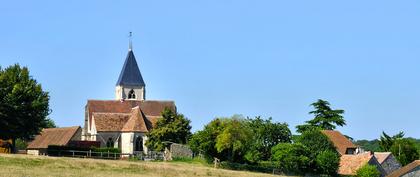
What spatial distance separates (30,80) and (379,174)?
36.8 meters

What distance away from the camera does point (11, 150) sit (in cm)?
7650

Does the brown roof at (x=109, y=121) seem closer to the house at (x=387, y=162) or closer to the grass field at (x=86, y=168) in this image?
the house at (x=387, y=162)

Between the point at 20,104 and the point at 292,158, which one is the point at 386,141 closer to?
the point at 292,158

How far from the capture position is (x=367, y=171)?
8375cm

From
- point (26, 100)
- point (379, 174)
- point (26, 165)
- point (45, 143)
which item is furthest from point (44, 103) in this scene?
point (379, 174)

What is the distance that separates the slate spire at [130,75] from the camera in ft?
389

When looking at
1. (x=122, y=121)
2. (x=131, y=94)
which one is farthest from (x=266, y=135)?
(x=131, y=94)

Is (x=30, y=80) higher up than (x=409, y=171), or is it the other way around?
(x=30, y=80)

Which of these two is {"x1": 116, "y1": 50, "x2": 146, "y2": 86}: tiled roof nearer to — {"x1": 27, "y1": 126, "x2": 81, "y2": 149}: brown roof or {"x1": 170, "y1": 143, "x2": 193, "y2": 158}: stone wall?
{"x1": 27, "y1": 126, "x2": 81, "y2": 149}: brown roof

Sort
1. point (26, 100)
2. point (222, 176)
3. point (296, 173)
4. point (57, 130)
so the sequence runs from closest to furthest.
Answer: point (222, 176), point (26, 100), point (296, 173), point (57, 130)

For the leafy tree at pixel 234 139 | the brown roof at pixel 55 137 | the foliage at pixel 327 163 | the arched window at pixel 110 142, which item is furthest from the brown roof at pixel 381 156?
the brown roof at pixel 55 137

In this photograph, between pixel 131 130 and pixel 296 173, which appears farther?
pixel 131 130

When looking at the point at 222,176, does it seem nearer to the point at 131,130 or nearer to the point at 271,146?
the point at 271,146

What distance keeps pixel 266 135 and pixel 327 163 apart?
996 centimetres
